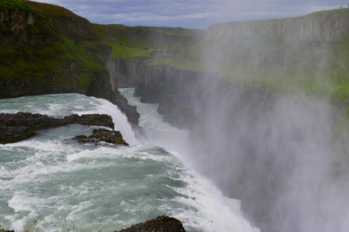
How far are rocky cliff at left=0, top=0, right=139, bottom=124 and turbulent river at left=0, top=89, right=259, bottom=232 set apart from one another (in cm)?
2556

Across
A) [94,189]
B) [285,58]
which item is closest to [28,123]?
[94,189]

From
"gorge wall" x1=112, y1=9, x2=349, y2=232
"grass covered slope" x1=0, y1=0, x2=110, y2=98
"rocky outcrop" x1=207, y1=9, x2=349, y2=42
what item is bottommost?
"gorge wall" x1=112, y1=9, x2=349, y2=232

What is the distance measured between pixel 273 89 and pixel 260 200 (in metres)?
26.9

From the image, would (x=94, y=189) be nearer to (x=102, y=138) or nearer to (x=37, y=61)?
(x=102, y=138)

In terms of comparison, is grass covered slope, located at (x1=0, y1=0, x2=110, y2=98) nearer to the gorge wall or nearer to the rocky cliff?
the rocky cliff

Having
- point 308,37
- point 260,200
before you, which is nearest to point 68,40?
point 260,200

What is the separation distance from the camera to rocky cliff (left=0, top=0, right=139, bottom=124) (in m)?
54.5

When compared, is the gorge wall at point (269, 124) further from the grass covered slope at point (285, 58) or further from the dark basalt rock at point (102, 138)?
the dark basalt rock at point (102, 138)

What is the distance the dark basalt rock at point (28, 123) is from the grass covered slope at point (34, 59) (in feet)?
67.8

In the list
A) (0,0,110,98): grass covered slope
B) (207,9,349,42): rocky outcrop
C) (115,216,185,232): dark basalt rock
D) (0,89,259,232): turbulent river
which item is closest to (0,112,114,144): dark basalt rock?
(0,89,259,232): turbulent river

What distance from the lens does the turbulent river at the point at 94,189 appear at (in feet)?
56.8

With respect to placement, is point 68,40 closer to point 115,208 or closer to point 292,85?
point 292,85

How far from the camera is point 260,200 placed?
Result: 1630 inches

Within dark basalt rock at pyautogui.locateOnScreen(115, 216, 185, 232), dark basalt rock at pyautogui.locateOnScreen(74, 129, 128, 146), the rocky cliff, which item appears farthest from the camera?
the rocky cliff
